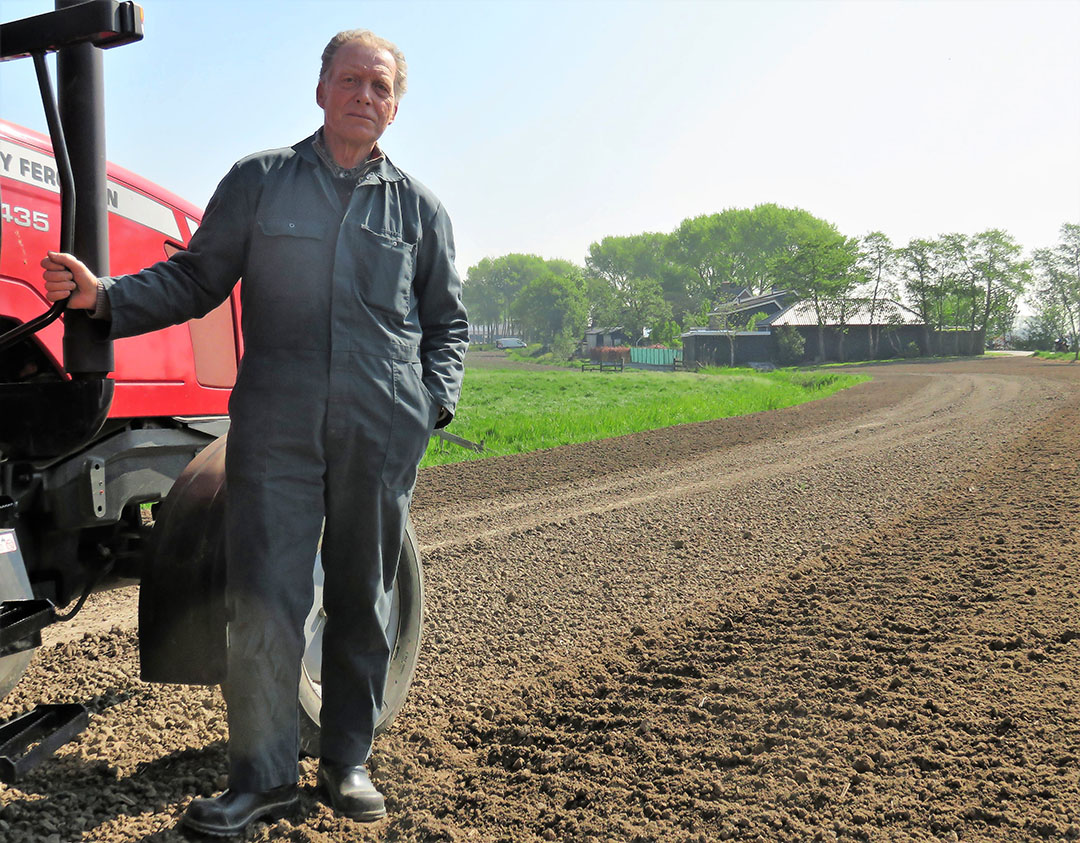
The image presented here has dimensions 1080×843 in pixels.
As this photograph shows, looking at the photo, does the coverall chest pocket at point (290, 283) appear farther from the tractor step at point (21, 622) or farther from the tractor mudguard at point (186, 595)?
the tractor step at point (21, 622)

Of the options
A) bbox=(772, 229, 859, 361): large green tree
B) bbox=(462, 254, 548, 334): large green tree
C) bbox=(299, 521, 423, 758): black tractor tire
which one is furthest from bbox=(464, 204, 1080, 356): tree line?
bbox=(299, 521, 423, 758): black tractor tire

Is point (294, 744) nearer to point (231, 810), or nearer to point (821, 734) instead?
point (231, 810)

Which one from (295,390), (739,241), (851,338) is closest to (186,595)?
(295,390)

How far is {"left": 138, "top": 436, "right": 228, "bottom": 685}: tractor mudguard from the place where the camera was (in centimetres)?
253

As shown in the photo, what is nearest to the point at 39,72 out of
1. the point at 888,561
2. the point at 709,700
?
the point at 709,700

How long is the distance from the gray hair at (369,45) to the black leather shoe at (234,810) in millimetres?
1911

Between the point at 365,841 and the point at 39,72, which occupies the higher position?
the point at 39,72

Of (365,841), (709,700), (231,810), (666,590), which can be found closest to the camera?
(231,810)

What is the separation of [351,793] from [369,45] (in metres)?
2.03

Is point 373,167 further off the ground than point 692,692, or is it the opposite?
point 373,167

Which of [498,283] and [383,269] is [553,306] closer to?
[498,283]

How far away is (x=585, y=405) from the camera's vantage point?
860 inches

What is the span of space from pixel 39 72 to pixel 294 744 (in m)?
1.81

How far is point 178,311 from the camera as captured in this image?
2.41 m
